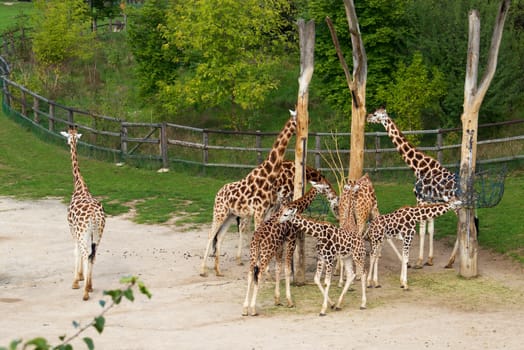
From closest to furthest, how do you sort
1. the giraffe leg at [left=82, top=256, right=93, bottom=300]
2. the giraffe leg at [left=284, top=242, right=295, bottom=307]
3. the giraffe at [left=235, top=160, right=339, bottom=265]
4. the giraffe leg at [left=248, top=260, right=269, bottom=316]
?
the giraffe leg at [left=248, top=260, right=269, bottom=316] < the giraffe leg at [left=284, top=242, right=295, bottom=307] < the giraffe leg at [left=82, top=256, right=93, bottom=300] < the giraffe at [left=235, top=160, right=339, bottom=265]

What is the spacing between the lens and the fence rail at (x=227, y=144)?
933 inches

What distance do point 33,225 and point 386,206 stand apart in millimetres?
7625

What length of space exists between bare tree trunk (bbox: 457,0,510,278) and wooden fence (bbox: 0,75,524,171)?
6.09 meters

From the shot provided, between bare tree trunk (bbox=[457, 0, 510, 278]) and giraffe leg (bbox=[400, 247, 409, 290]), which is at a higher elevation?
bare tree trunk (bbox=[457, 0, 510, 278])

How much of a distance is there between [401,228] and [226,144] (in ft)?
42.2

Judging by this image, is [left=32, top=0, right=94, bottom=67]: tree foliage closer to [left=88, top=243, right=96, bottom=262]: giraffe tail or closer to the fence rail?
the fence rail

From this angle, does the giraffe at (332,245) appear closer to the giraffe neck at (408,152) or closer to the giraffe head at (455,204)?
the giraffe head at (455,204)

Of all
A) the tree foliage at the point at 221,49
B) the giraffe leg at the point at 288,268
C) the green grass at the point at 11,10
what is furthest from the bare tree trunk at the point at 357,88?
the green grass at the point at 11,10

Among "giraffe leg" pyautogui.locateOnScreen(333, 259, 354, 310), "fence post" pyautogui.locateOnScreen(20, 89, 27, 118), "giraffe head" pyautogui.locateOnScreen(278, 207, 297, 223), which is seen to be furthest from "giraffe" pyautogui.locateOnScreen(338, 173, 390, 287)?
"fence post" pyautogui.locateOnScreen(20, 89, 27, 118)

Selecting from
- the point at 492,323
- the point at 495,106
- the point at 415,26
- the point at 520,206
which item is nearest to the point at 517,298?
the point at 492,323

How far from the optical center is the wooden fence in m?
23.7

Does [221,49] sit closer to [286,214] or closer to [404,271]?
[404,271]

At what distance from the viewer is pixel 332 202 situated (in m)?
16.0

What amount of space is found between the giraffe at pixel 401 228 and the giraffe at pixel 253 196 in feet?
6.20
